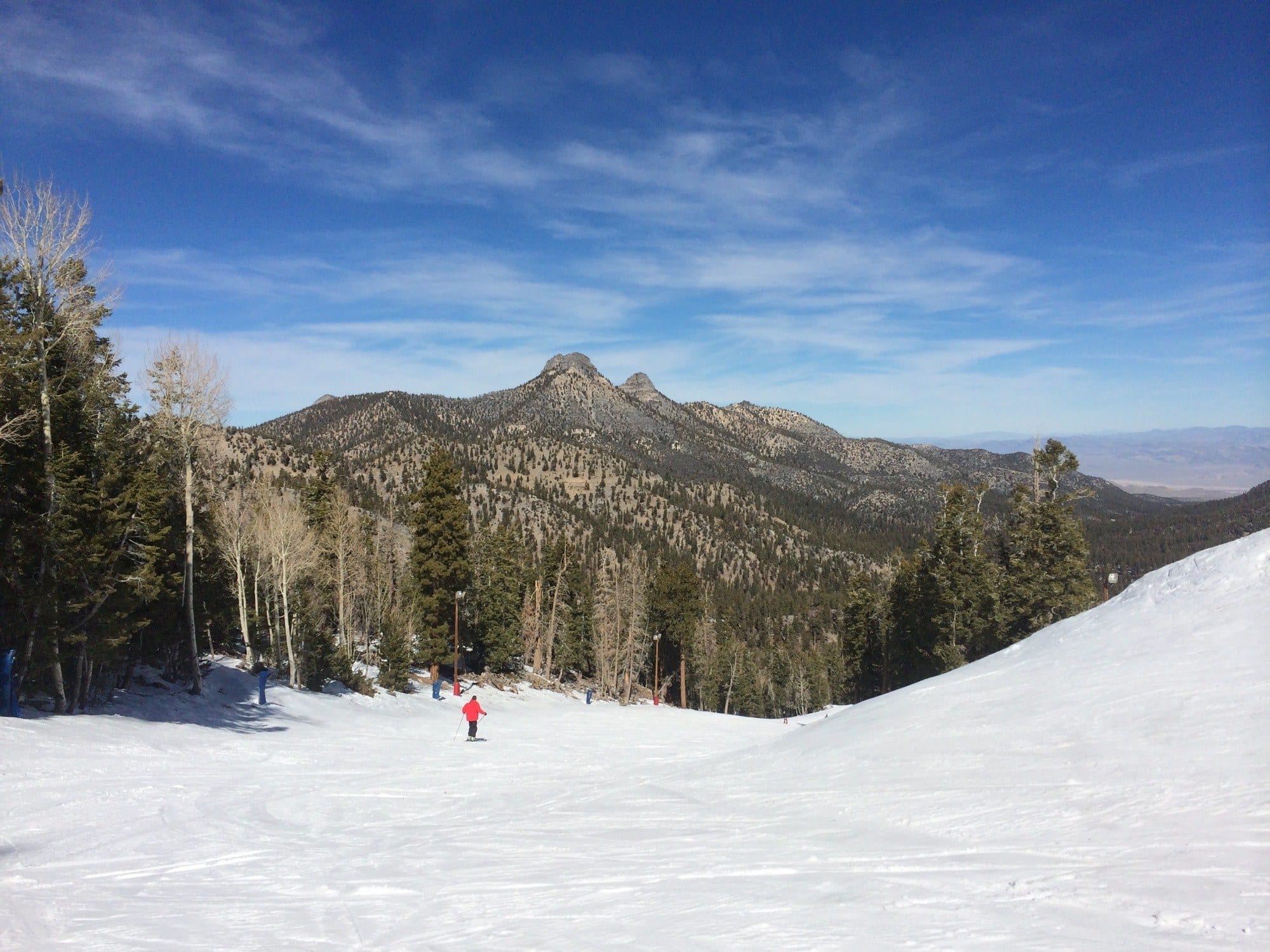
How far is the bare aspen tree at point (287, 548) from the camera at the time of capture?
32094mm

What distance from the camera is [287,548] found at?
1325 inches

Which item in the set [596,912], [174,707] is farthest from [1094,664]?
[174,707]

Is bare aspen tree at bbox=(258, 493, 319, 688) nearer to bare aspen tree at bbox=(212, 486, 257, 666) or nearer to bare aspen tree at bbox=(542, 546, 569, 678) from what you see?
bare aspen tree at bbox=(212, 486, 257, 666)

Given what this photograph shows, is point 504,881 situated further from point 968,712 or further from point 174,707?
point 174,707

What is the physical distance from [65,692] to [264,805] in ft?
39.0

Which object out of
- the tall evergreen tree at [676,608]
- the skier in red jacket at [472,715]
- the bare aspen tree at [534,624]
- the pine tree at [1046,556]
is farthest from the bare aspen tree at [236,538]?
the pine tree at [1046,556]

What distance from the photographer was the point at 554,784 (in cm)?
1397

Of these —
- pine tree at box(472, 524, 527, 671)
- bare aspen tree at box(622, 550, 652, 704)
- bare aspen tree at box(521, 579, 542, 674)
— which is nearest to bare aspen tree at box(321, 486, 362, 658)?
pine tree at box(472, 524, 527, 671)

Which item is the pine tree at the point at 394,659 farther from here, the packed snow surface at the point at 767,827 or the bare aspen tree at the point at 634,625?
the bare aspen tree at the point at 634,625

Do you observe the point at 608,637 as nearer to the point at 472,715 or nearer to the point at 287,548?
the point at 287,548

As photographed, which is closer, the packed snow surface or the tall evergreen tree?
the packed snow surface

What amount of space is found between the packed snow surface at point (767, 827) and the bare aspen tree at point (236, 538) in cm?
1527

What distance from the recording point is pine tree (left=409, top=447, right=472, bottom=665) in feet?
136

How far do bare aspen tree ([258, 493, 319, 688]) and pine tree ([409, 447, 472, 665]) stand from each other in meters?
6.64
